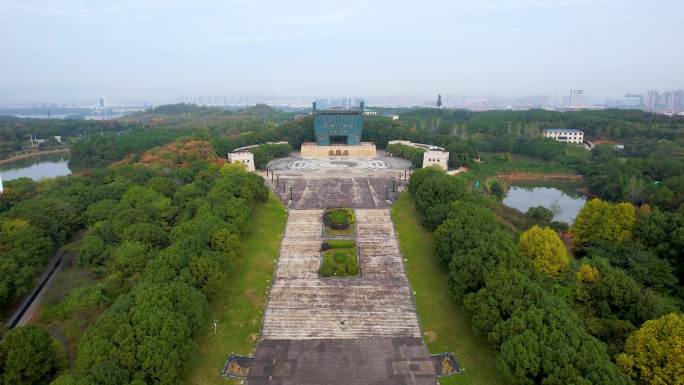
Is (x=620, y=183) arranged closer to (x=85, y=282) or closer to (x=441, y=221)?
(x=441, y=221)

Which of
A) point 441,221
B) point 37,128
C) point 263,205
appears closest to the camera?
point 441,221

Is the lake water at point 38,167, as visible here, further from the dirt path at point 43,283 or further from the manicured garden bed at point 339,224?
the manicured garden bed at point 339,224

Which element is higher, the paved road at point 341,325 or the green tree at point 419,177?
the green tree at point 419,177

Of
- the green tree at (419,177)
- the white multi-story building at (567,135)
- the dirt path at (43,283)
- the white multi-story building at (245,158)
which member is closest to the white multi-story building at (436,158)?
the green tree at (419,177)

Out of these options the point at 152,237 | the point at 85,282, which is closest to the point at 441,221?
the point at 152,237

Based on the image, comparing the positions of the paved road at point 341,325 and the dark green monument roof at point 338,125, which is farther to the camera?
the dark green monument roof at point 338,125

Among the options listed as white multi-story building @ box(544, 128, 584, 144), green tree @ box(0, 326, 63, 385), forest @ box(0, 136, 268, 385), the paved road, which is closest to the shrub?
the paved road

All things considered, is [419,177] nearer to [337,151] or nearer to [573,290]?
[573,290]
